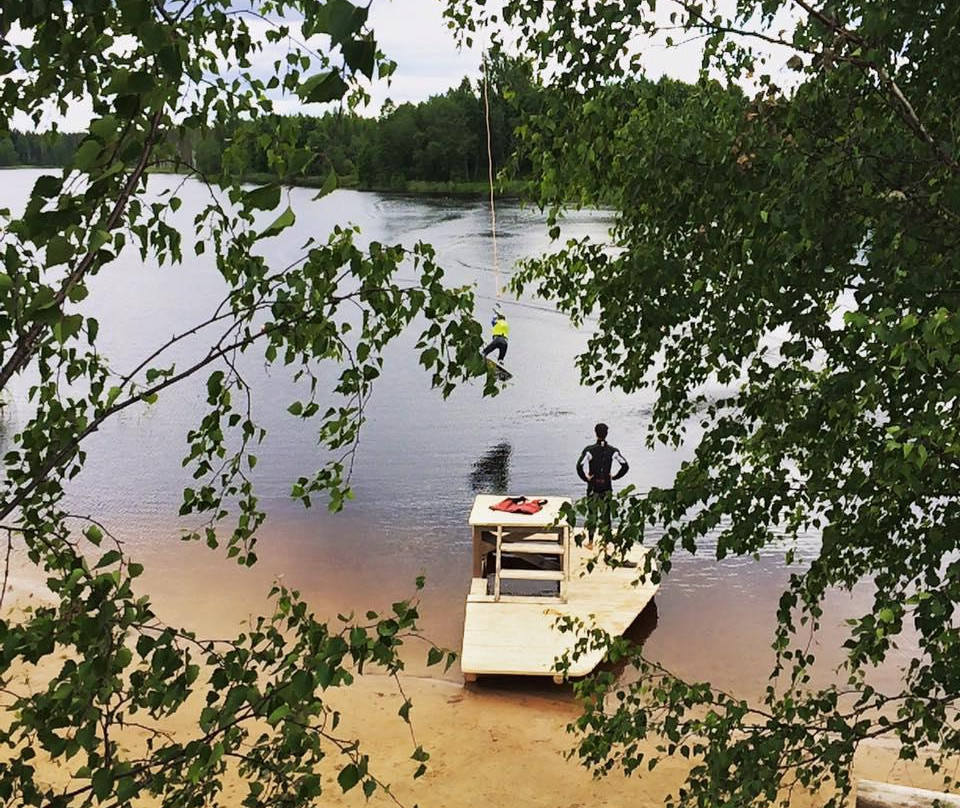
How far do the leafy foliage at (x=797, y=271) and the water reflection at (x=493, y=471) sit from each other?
43.0 feet

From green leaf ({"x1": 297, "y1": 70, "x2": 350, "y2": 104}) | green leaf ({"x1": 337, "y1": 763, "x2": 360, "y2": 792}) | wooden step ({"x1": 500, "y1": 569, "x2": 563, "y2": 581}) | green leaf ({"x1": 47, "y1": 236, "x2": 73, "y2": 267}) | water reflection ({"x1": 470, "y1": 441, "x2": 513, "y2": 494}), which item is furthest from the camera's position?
water reflection ({"x1": 470, "y1": 441, "x2": 513, "y2": 494})

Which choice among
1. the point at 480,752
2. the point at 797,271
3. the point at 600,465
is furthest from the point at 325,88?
the point at 600,465

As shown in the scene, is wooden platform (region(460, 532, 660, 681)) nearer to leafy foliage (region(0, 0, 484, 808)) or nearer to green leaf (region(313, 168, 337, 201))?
leafy foliage (region(0, 0, 484, 808))

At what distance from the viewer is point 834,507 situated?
4129 mm

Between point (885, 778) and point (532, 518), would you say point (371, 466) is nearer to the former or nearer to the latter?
point (532, 518)

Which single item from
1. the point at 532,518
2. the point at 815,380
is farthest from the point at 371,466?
the point at 815,380

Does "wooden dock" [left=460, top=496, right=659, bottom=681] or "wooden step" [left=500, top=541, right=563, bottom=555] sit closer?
"wooden dock" [left=460, top=496, right=659, bottom=681]

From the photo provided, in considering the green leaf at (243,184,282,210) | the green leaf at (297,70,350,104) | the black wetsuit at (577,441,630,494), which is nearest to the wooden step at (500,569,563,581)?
the black wetsuit at (577,441,630,494)

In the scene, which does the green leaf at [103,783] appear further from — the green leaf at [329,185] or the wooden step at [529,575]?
the wooden step at [529,575]

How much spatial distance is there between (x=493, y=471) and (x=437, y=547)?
155 inches

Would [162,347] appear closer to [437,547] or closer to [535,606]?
[535,606]

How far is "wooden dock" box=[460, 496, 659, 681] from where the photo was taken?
10.7 meters

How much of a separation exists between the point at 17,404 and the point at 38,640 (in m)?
23.5

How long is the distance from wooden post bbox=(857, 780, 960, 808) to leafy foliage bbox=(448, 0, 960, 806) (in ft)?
8.71
